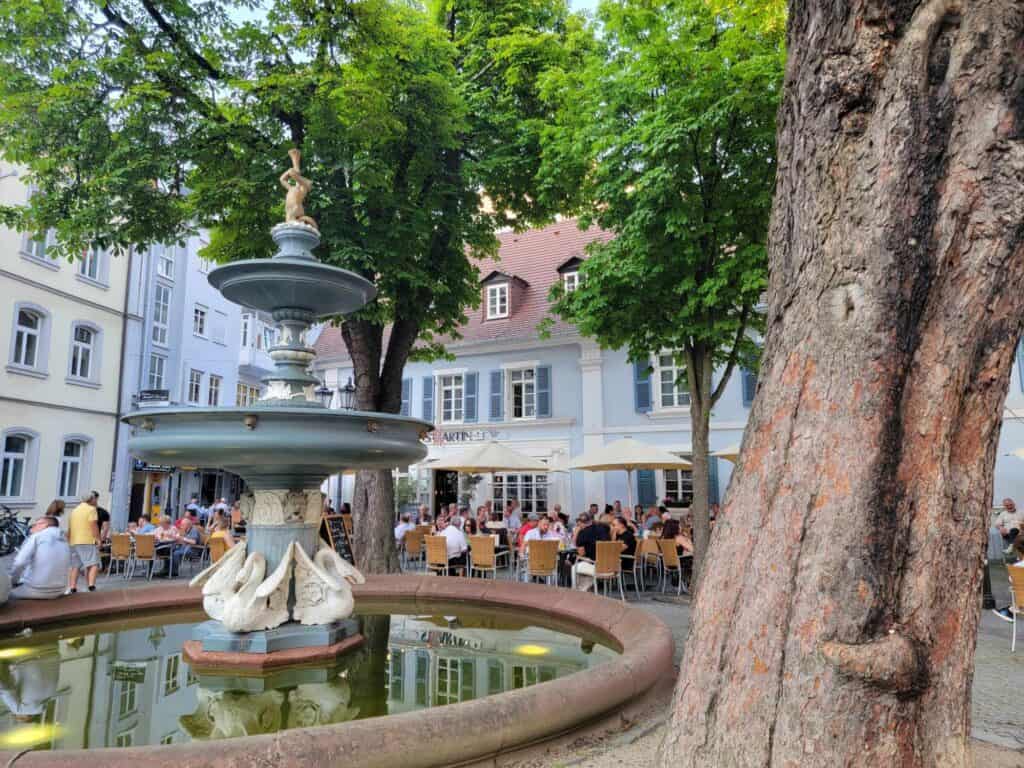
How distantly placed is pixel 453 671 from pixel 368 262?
20.4 feet

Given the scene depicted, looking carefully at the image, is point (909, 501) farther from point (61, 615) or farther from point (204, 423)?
point (61, 615)

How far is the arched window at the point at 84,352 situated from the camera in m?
20.9

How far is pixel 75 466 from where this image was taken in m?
20.8

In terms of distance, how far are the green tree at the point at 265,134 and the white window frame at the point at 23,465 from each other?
34.6ft

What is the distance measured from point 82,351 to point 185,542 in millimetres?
11580

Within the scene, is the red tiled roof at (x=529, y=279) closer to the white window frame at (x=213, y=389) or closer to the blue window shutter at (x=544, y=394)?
the blue window shutter at (x=544, y=394)

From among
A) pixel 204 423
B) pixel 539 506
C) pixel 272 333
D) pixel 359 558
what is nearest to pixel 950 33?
pixel 204 423

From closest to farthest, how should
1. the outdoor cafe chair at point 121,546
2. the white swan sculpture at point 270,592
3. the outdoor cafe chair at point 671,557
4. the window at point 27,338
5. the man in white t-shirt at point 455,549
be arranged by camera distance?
the white swan sculpture at point 270,592, the outdoor cafe chair at point 671,557, the man in white t-shirt at point 455,549, the outdoor cafe chair at point 121,546, the window at point 27,338

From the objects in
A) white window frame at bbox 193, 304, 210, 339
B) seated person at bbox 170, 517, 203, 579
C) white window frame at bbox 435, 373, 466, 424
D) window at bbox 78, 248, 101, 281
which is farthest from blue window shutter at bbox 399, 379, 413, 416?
seated person at bbox 170, 517, 203, 579

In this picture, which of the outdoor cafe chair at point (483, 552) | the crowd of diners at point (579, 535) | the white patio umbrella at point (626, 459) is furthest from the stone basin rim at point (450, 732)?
the white patio umbrella at point (626, 459)

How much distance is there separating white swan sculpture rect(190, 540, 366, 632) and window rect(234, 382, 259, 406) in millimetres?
26355

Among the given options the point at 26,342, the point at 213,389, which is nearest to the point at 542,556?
the point at 26,342

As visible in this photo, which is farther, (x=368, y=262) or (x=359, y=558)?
(x=359, y=558)

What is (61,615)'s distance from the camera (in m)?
6.52
